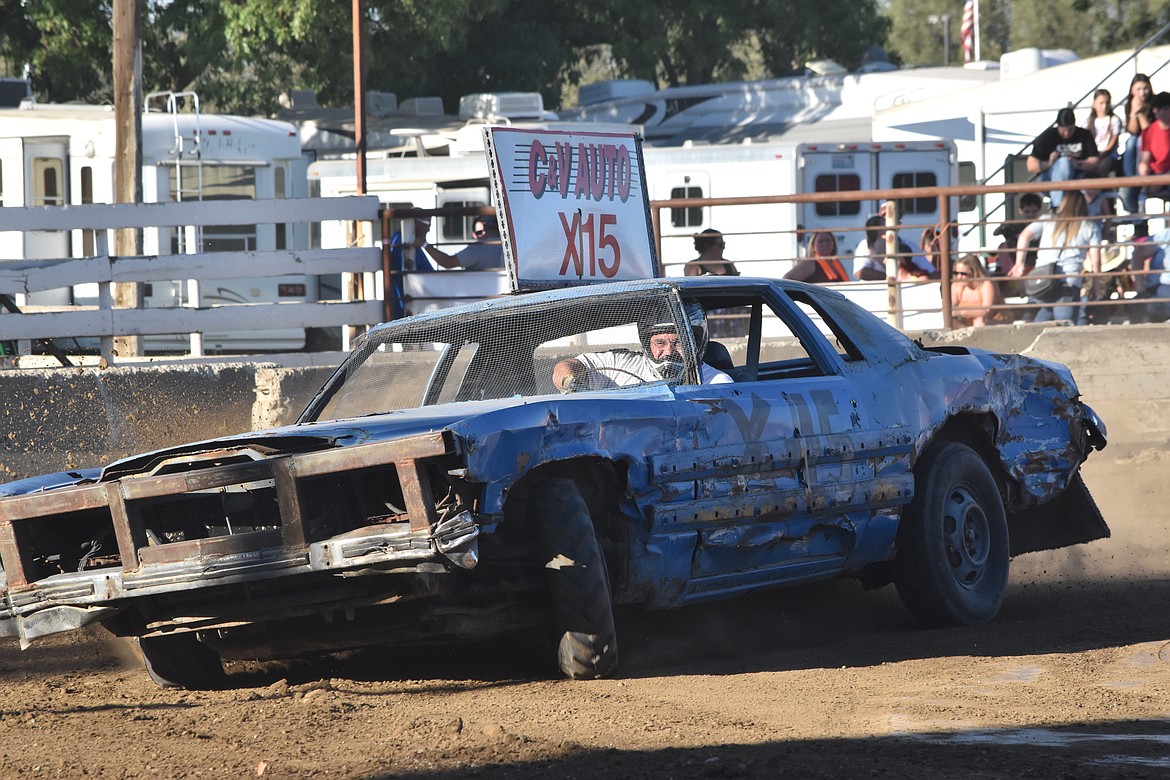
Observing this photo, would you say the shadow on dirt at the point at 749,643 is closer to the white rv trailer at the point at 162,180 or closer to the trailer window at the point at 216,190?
the white rv trailer at the point at 162,180

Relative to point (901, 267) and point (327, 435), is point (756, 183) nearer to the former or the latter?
point (901, 267)

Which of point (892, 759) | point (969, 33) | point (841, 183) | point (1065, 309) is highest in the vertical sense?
point (969, 33)

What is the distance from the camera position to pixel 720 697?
15.9 feet

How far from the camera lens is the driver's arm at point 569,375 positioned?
579 cm

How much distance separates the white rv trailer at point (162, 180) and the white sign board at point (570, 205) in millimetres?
9602

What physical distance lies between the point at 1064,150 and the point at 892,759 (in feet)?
37.7

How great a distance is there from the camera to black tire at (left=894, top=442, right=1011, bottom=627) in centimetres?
634

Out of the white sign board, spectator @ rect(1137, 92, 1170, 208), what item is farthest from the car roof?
spectator @ rect(1137, 92, 1170, 208)

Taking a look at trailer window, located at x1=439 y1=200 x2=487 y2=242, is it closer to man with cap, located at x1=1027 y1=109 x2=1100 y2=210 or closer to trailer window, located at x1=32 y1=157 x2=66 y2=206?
trailer window, located at x1=32 y1=157 x2=66 y2=206

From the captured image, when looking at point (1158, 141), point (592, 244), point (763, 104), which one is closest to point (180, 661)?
point (592, 244)

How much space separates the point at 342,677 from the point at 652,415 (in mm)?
1453

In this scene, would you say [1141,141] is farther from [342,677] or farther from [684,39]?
[684,39]

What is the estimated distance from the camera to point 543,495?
507 cm

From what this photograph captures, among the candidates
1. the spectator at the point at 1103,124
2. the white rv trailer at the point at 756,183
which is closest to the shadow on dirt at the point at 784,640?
the spectator at the point at 1103,124
